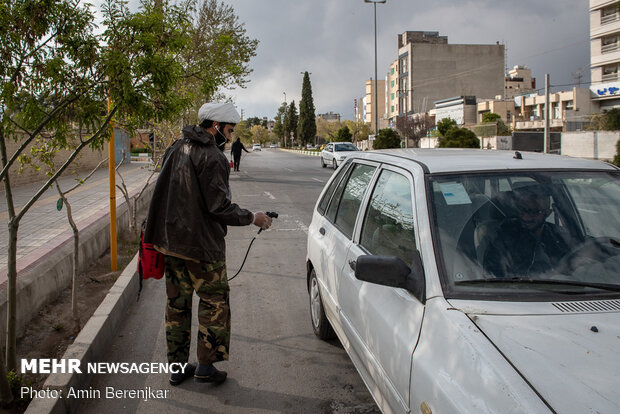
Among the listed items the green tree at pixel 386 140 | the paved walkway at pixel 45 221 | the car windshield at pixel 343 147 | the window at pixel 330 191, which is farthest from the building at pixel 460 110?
the window at pixel 330 191

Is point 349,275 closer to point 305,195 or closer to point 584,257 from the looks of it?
point 584,257

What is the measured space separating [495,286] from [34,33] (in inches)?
125

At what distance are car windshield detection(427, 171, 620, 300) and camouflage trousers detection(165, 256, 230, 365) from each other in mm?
1586

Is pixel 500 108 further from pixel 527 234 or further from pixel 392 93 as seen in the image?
pixel 527 234

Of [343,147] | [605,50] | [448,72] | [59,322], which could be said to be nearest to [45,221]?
[59,322]

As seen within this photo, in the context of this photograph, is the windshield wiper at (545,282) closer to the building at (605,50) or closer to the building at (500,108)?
the building at (605,50)

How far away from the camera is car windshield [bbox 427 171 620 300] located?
2.40 meters

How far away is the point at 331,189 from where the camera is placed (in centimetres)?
459

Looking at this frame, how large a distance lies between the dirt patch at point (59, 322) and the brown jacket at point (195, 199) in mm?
1368

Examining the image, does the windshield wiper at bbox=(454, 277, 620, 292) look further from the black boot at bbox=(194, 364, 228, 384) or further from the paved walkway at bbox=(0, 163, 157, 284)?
the paved walkway at bbox=(0, 163, 157, 284)

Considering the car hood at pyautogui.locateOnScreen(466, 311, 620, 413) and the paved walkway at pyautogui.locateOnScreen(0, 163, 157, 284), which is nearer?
the car hood at pyautogui.locateOnScreen(466, 311, 620, 413)

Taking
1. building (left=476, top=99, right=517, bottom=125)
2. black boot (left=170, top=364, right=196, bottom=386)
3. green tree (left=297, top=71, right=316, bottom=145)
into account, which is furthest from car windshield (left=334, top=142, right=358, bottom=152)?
green tree (left=297, top=71, right=316, bottom=145)

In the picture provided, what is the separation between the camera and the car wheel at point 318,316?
4332mm

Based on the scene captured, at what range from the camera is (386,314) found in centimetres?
265
